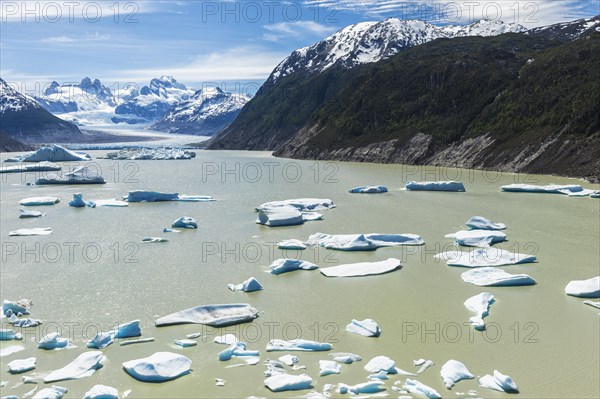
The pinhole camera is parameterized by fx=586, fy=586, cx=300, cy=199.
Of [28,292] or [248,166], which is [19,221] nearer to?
[28,292]

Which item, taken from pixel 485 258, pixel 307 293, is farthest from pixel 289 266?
pixel 485 258

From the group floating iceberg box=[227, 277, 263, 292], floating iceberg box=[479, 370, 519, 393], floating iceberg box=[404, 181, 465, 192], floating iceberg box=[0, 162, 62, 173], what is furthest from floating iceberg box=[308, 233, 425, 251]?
floating iceberg box=[0, 162, 62, 173]

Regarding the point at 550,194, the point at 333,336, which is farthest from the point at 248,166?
the point at 333,336

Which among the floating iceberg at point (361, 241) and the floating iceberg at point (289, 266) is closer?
the floating iceberg at point (289, 266)

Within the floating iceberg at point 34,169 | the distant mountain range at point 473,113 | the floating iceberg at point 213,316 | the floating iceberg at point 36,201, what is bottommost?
the floating iceberg at point 213,316

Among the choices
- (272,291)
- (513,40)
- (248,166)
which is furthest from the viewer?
(513,40)

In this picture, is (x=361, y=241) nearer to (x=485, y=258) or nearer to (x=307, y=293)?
(x=485, y=258)

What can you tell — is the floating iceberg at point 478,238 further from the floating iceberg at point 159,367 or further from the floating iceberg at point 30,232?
the floating iceberg at point 30,232

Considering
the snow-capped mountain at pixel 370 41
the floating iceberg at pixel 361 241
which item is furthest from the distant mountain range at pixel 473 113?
the snow-capped mountain at pixel 370 41
